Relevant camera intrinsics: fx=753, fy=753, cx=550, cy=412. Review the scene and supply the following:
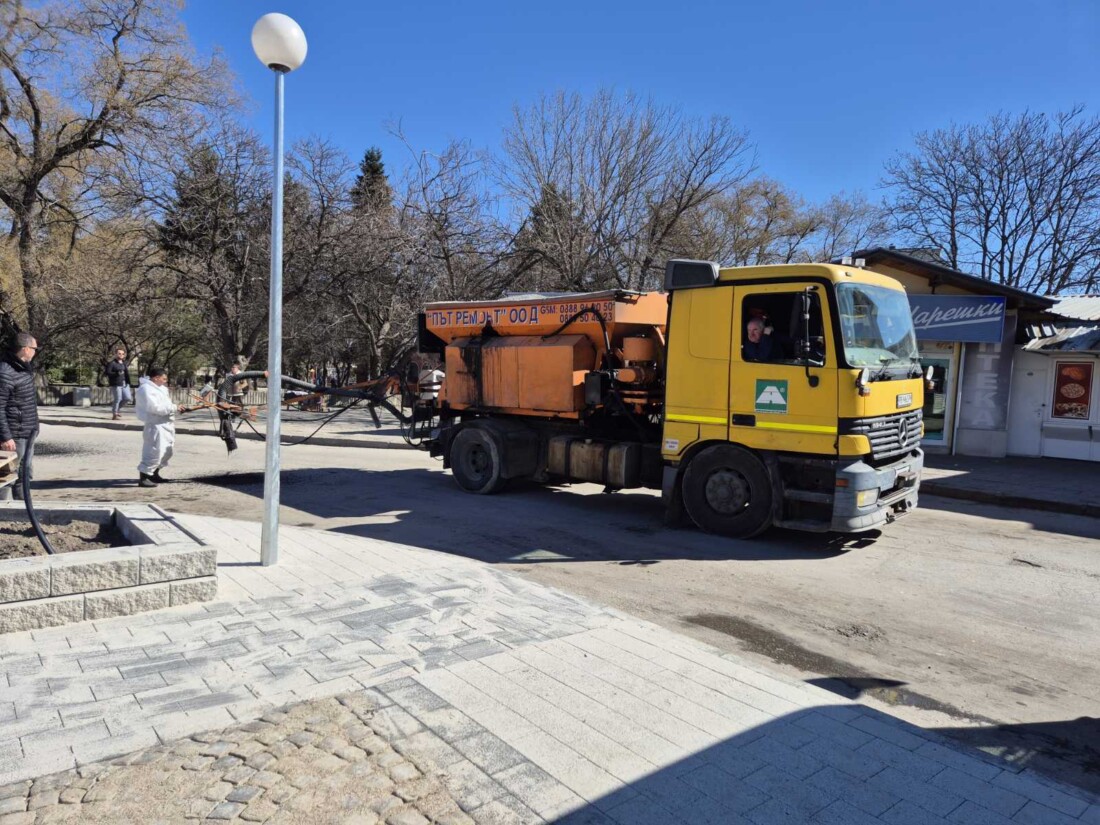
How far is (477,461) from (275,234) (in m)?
5.35

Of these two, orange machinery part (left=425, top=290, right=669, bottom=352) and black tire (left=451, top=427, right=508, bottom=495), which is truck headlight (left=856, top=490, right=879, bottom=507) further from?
black tire (left=451, top=427, right=508, bottom=495)

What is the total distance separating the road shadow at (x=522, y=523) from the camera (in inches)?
304

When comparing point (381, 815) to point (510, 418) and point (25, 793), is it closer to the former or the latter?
point (25, 793)

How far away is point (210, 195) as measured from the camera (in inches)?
816

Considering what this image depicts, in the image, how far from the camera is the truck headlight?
24.3 ft

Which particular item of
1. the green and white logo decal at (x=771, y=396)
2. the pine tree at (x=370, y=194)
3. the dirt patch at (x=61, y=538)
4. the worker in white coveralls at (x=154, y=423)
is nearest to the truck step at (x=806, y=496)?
the green and white logo decal at (x=771, y=396)

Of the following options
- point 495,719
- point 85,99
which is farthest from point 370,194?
point 495,719

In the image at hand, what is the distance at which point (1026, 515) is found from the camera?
10695mm

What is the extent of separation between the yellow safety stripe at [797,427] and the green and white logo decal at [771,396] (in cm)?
13

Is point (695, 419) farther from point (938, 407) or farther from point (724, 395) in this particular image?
point (938, 407)

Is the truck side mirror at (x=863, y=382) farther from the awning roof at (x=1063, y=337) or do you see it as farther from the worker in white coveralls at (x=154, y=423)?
the awning roof at (x=1063, y=337)

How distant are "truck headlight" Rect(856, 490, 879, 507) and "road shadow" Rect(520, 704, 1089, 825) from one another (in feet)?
12.6

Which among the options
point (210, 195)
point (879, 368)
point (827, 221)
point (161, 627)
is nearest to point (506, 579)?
point (161, 627)

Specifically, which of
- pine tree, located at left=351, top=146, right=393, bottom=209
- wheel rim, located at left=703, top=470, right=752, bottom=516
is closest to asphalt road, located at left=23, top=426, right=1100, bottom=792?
wheel rim, located at left=703, top=470, right=752, bottom=516
